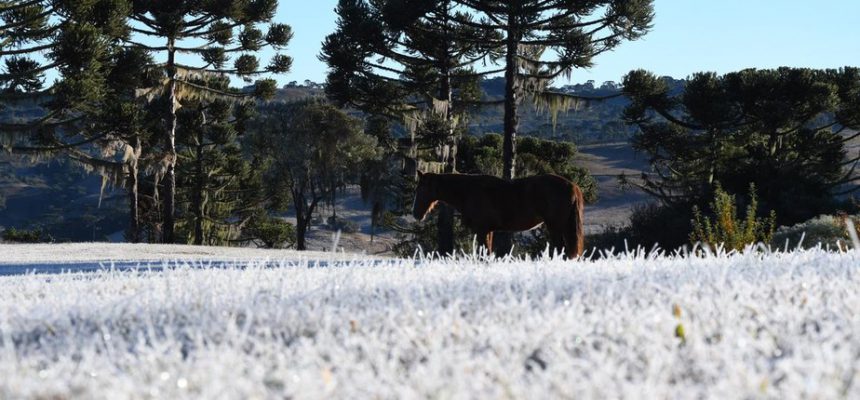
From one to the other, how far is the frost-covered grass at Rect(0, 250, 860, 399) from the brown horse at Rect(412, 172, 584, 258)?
7.06 metres

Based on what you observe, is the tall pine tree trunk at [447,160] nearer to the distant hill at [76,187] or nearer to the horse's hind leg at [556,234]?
the horse's hind leg at [556,234]

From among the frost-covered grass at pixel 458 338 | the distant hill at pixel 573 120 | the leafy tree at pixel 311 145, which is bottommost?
the frost-covered grass at pixel 458 338

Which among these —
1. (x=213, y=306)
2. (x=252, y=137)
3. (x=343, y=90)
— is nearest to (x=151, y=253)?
(x=343, y=90)

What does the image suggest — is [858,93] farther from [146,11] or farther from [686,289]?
[686,289]

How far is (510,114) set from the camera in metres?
22.3

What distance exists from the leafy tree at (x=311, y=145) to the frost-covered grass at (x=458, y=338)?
34.0m

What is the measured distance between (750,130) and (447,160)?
39.0ft

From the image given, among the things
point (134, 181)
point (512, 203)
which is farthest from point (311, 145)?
point (512, 203)

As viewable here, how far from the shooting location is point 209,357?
234 centimetres

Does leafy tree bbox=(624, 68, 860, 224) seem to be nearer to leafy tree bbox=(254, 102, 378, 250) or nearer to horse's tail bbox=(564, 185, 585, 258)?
horse's tail bbox=(564, 185, 585, 258)

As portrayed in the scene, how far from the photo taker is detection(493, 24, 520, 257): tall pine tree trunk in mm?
21672

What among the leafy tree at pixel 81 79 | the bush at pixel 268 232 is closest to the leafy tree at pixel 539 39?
the leafy tree at pixel 81 79

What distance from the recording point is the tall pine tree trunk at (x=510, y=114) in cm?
2167

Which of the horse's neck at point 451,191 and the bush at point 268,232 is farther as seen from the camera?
the bush at point 268,232
